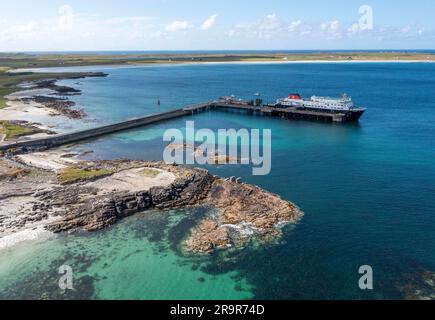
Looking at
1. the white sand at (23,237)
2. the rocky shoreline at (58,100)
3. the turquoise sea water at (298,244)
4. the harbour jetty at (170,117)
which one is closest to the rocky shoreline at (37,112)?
the rocky shoreline at (58,100)

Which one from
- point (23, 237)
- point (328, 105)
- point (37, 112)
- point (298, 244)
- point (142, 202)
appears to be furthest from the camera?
point (37, 112)

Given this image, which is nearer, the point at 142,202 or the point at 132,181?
the point at 142,202

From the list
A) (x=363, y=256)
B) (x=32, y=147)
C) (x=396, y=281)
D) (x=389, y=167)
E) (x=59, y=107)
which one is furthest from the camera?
(x=59, y=107)

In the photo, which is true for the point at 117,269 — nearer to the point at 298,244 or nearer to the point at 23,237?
the point at 23,237

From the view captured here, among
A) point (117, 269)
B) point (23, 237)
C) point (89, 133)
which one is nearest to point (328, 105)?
point (89, 133)
